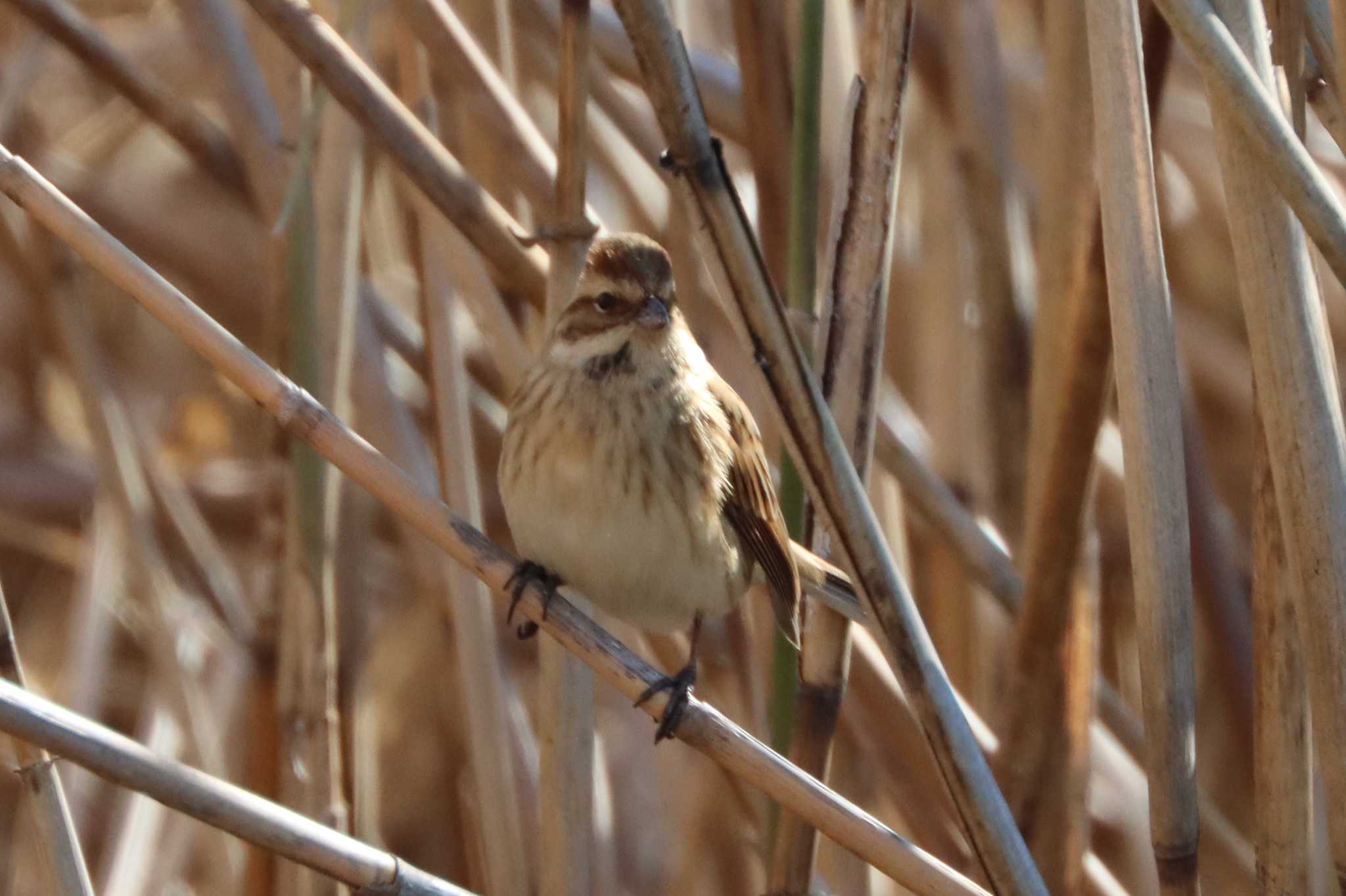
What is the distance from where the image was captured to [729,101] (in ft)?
8.89

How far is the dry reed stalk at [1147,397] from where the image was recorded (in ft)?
5.10

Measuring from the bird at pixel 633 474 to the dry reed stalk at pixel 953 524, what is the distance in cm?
32

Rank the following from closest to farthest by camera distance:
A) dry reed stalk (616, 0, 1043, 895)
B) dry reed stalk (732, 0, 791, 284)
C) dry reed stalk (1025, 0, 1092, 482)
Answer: dry reed stalk (616, 0, 1043, 895)
dry reed stalk (1025, 0, 1092, 482)
dry reed stalk (732, 0, 791, 284)

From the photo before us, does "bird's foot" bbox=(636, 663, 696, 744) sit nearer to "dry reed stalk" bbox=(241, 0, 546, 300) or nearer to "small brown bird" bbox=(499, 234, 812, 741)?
"small brown bird" bbox=(499, 234, 812, 741)

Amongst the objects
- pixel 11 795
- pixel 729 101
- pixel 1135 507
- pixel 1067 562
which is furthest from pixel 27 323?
pixel 1135 507

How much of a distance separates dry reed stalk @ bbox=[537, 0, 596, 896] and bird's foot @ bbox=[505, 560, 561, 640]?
89 millimetres

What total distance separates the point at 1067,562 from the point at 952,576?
70 centimetres

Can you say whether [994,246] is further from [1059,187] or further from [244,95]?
[244,95]

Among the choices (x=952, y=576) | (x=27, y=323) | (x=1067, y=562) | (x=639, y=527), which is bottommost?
(x=952, y=576)

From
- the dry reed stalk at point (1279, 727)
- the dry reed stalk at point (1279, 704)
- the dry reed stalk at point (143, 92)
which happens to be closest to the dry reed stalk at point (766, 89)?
the dry reed stalk at point (1279, 704)

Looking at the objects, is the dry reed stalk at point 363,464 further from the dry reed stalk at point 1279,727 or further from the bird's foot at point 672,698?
the dry reed stalk at point 1279,727

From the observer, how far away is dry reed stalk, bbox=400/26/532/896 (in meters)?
2.20

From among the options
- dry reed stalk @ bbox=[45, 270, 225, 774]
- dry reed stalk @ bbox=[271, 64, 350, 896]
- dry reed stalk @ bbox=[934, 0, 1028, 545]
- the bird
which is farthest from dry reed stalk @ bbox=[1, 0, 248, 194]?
dry reed stalk @ bbox=[934, 0, 1028, 545]

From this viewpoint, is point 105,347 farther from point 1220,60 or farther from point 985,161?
point 1220,60
